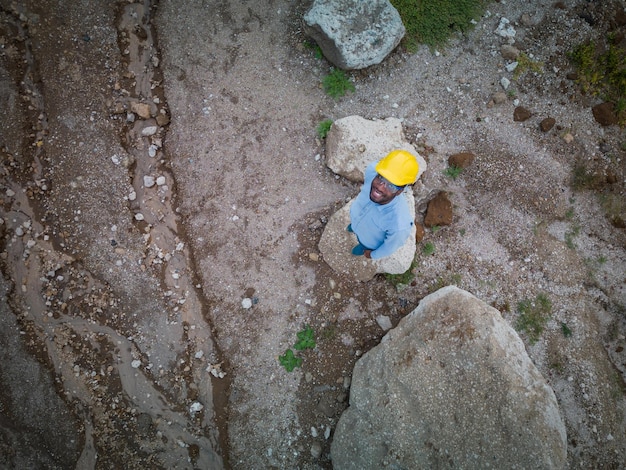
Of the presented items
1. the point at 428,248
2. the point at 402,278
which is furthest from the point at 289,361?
the point at 428,248

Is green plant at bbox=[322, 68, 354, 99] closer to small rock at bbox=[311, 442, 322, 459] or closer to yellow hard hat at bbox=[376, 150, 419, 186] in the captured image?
yellow hard hat at bbox=[376, 150, 419, 186]

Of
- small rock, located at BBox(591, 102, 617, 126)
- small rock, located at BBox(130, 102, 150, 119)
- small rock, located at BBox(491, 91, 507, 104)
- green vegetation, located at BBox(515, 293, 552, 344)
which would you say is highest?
small rock, located at BBox(130, 102, 150, 119)

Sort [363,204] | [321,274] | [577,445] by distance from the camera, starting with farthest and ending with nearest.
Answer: [321,274] < [577,445] < [363,204]

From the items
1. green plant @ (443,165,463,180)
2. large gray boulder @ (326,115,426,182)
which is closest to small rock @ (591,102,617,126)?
green plant @ (443,165,463,180)

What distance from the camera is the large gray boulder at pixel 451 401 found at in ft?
14.3

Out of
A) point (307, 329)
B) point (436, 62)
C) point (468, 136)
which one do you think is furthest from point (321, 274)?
point (436, 62)

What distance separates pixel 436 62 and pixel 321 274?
3.20 m

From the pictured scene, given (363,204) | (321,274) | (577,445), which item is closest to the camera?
(363,204)

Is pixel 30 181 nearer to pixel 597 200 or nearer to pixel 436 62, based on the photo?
pixel 436 62

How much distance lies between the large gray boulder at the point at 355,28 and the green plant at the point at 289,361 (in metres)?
3.66

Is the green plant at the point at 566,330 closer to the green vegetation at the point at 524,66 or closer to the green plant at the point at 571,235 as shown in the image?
the green plant at the point at 571,235

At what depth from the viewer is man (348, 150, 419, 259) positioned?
11.9 ft

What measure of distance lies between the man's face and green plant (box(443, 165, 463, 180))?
214 centimetres

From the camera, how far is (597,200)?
5.61 m
